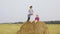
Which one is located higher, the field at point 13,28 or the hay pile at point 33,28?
the hay pile at point 33,28

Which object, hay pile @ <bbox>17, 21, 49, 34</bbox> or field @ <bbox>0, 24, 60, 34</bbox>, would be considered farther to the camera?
field @ <bbox>0, 24, 60, 34</bbox>

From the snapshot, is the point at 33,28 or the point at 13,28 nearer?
the point at 33,28

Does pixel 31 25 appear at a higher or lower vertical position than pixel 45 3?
lower

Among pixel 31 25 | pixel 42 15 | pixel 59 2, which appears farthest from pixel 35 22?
pixel 59 2

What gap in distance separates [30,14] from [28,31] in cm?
13

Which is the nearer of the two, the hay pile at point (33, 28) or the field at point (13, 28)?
the hay pile at point (33, 28)

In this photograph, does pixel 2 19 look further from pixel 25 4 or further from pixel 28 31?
pixel 28 31

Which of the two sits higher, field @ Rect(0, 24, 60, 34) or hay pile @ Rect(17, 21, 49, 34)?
hay pile @ Rect(17, 21, 49, 34)

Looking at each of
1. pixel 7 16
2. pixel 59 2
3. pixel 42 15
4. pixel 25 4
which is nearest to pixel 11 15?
pixel 7 16

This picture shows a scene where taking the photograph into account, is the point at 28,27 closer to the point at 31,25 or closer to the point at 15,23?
the point at 31,25

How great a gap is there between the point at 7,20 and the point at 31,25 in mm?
311

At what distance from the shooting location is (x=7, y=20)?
65.1 inches

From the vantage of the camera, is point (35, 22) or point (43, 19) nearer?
point (35, 22)

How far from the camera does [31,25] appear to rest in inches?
55.8
